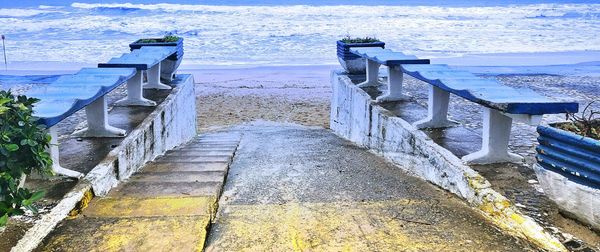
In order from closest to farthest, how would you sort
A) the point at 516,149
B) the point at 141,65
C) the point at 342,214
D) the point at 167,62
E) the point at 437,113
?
the point at 342,214
the point at 516,149
the point at 437,113
the point at 141,65
the point at 167,62

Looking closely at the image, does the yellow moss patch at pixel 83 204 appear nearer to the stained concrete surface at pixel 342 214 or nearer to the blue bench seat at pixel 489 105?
the stained concrete surface at pixel 342 214

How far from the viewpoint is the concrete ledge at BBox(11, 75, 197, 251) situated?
142 inches

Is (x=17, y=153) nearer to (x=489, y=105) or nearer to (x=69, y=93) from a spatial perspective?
(x=69, y=93)

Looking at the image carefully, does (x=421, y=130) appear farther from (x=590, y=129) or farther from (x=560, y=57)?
(x=560, y=57)

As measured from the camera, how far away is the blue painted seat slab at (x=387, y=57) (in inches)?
313

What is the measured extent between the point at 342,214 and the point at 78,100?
8.57 ft

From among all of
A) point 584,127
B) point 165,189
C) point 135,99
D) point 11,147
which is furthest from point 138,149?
point 584,127

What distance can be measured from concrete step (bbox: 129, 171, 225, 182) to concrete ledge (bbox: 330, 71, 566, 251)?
2.13 m

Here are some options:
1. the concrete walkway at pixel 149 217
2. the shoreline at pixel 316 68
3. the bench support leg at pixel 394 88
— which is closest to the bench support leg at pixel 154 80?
the bench support leg at pixel 394 88

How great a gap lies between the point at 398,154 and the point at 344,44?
17.0 ft

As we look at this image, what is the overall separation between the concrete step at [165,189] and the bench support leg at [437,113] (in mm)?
2935

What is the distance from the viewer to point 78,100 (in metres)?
4.91

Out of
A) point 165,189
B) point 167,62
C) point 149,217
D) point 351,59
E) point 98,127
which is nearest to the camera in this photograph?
point 149,217

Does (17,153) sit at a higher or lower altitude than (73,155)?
higher
